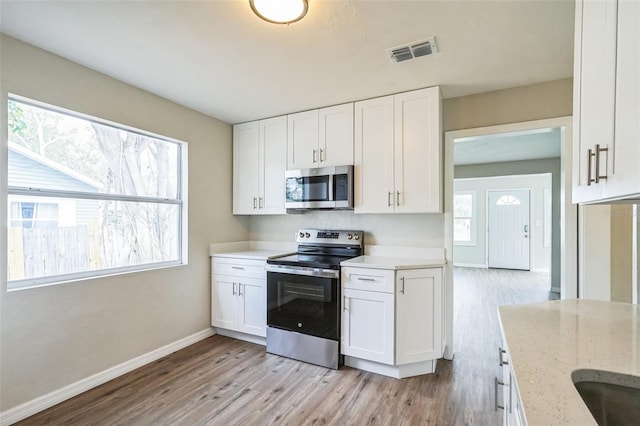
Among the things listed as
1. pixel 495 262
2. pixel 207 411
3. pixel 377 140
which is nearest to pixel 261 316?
pixel 207 411

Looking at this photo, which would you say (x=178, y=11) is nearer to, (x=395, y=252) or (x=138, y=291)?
(x=138, y=291)

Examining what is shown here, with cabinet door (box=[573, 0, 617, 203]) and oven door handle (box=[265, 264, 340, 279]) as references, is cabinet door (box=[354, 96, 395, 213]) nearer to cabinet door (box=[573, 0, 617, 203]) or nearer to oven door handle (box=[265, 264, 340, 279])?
oven door handle (box=[265, 264, 340, 279])

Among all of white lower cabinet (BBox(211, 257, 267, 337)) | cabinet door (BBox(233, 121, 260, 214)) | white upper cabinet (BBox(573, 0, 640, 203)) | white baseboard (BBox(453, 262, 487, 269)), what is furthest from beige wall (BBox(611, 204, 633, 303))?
white baseboard (BBox(453, 262, 487, 269))

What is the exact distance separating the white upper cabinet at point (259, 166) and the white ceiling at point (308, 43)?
0.69m

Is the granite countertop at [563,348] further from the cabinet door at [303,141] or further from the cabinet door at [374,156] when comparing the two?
the cabinet door at [303,141]

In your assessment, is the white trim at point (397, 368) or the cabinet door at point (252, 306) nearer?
the white trim at point (397, 368)

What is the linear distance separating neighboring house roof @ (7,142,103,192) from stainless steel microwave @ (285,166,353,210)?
175cm

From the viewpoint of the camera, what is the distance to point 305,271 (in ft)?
9.09

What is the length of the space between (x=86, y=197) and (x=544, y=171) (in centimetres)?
741

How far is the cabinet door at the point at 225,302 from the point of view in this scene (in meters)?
3.24

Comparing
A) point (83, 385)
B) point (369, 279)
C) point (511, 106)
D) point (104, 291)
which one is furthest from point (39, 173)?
point (511, 106)

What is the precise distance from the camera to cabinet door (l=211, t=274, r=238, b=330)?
324 cm

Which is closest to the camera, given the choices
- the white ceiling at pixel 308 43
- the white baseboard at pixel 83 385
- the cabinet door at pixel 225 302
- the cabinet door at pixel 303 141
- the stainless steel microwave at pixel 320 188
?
the white ceiling at pixel 308 43

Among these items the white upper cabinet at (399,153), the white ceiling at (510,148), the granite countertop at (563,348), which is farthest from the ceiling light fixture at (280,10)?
the white ceiling at (510,148)
